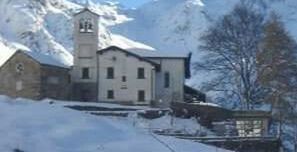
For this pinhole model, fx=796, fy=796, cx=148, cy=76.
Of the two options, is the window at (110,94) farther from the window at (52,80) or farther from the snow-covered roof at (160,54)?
the window at (52,80)

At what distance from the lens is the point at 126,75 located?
6925cm

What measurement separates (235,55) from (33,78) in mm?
18699

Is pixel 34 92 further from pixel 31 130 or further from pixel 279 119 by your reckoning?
pixel 31 130

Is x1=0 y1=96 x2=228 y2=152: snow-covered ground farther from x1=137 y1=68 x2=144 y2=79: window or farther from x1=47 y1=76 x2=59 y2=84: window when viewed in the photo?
x1=137 y1=68 x2=144 y2=79: window

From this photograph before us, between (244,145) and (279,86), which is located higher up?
(279,86)

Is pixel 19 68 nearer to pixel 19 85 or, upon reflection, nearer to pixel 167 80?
pixel 19 85

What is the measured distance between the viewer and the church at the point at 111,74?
6612 cm

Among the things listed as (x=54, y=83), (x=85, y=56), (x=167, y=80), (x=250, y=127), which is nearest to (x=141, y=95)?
(x=167, y=80)

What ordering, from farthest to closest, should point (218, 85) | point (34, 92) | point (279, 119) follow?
point (34, 92), point (218, 85), point (279, 119)

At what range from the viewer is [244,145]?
36.0 metres

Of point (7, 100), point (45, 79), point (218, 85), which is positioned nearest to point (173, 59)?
point (45, 79)

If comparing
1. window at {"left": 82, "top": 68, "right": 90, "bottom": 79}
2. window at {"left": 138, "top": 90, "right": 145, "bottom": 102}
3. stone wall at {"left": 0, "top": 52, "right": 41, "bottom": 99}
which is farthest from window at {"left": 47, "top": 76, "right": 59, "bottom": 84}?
window at {"left": 138, "top": 90, "right": 145, "bottom": 102}

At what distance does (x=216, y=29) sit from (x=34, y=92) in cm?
1740

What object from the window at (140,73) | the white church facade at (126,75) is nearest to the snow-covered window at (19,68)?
the white church facade at (126,75)
